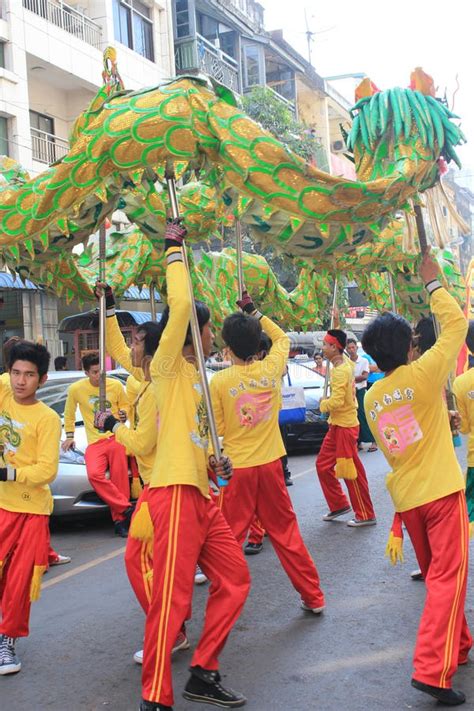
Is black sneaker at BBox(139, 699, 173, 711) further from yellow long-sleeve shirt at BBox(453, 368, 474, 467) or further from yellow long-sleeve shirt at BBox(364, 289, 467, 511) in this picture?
yellow long-sleeve shirt at BBox(453, 368, 474, 467)

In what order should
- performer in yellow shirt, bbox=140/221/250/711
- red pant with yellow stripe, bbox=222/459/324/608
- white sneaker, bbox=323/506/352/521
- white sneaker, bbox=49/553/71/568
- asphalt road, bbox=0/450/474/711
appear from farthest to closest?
white sneaker, bbox=323/506/352/521
white sneaker, bbox=49/553/71/568
red pant with yellow stripe, bbox=222/459/324/608
asphalt road, bbox=0/450/474/711
performer in yellow shirt, bbox=140/221/250/711

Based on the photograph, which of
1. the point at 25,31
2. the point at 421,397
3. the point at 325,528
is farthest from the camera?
the point at 25,31

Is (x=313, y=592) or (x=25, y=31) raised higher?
(x=25, y=31)

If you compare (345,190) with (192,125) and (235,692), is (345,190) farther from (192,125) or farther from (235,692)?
(235,692)

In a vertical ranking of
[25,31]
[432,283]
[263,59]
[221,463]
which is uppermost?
[263,59]

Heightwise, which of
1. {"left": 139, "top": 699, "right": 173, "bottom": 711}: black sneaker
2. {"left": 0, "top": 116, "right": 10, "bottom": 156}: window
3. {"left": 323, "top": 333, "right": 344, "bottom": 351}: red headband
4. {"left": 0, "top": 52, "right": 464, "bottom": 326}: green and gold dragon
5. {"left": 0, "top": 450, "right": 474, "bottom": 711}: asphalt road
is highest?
{"left": 0, "top": 116, "right": 10, "bottom": 156}: window

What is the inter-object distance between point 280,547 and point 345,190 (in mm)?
2000

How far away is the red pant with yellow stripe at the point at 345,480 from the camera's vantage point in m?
7.07

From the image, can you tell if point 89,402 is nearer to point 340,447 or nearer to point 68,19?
point 340,447

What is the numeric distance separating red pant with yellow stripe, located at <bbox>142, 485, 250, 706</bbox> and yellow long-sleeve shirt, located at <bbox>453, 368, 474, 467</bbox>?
6.20 ft

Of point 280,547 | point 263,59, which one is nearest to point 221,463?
point 280,547

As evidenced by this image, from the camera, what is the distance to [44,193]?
4.39m

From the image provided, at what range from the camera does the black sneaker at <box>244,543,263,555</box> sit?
6324 mm

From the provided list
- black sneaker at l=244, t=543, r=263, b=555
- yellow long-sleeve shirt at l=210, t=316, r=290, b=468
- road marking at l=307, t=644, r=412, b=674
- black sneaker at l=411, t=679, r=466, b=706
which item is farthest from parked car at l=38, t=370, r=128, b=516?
black sneaker at l=411, t=679, r=466, b=706
